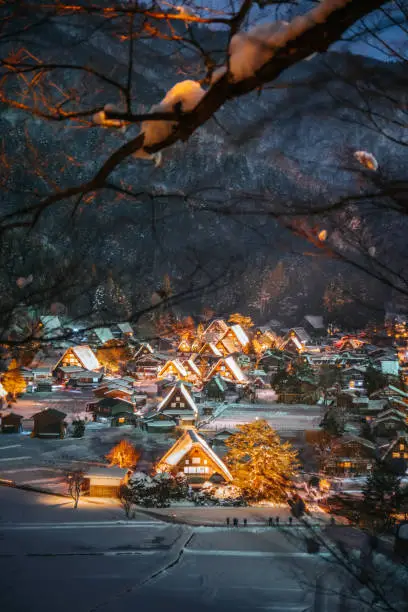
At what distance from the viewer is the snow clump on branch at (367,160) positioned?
1.46 m

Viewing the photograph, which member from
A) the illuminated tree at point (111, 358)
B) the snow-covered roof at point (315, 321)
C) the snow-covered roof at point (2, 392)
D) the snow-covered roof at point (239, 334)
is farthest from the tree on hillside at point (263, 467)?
the snow-covered roof at point (315, 321)

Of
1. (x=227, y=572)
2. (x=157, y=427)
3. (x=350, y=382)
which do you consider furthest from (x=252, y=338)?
(x=227, y=572)

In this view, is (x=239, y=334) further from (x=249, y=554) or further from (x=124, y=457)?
(x=249, y=554)

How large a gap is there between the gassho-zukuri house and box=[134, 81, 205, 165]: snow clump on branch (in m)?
8.79

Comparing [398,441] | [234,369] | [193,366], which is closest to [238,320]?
[193,366]

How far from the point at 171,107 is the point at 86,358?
2019 centimetres

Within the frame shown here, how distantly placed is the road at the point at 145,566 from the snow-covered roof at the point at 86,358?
510 inches

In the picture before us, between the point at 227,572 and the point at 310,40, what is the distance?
5558mm

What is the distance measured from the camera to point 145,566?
534 centimetres

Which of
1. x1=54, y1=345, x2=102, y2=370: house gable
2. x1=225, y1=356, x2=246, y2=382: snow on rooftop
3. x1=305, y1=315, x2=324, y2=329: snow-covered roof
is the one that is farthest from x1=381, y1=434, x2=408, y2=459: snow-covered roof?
x1=305, y1=315, x2=324, y2=329: snow-covered roof

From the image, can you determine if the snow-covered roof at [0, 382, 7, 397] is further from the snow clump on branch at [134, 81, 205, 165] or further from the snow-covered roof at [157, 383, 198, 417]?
the snow clump on branch at [134, 81, 205, 165]

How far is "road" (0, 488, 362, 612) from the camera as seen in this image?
14.6 ft

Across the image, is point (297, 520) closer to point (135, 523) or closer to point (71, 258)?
point (135, 523)

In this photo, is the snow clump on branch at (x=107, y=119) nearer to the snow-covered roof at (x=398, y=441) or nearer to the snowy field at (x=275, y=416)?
the snow-covered roof at (x=398, y=441)
